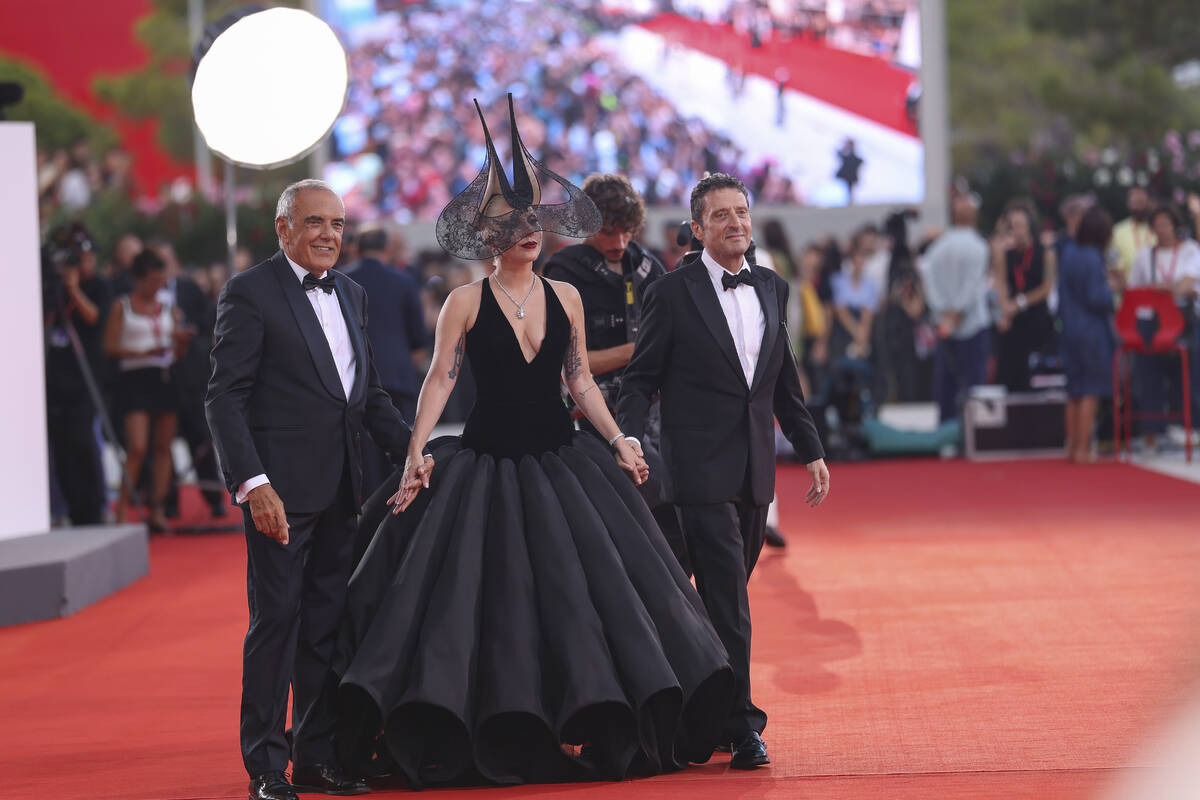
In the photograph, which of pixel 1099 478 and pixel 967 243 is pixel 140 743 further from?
pixel 967 243

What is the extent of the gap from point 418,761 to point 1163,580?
4498 mm

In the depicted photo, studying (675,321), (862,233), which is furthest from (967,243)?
(675,321)

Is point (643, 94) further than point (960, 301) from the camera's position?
Yes

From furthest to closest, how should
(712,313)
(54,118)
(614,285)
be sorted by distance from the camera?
(54,118), (614,285), (712,313)

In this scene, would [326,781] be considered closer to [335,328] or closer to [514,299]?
[335,328]

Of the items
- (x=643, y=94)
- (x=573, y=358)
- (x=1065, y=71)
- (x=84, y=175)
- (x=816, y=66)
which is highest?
(x=1065, y=71)

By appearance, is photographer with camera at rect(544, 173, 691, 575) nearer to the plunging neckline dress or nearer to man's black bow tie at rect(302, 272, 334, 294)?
the plunging neckline dress

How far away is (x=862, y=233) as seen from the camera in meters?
15.6

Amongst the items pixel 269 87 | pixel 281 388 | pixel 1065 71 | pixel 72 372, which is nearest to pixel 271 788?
pixel 281 388

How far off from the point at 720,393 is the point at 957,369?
31.3 feet

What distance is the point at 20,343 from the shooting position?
28.3 ft

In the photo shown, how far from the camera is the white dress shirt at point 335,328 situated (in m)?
4.80

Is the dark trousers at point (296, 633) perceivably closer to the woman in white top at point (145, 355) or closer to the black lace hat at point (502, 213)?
the black lace hat at point (502, 213)

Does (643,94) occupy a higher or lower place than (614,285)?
higher
